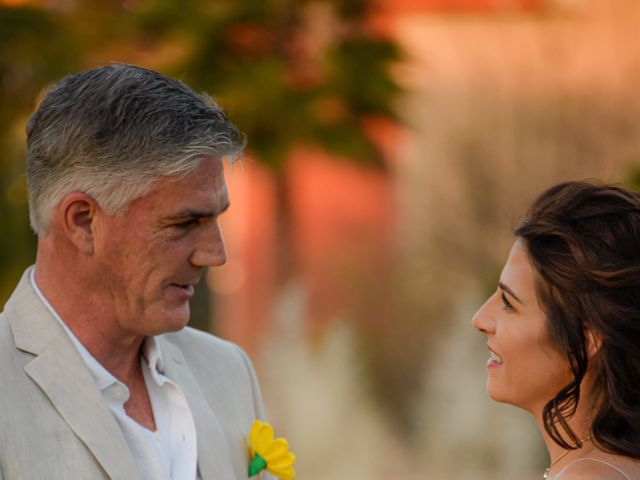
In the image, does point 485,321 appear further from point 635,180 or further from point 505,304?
point 635,180

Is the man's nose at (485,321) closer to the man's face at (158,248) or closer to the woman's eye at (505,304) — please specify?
the woman's eye at (505,304)

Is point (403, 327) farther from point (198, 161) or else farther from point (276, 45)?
point (198, 161)

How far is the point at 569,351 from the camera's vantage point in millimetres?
2916

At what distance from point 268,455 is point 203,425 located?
19 cm

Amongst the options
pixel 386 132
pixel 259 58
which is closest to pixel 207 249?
pixel 259 58

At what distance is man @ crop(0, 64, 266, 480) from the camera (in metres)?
2.85

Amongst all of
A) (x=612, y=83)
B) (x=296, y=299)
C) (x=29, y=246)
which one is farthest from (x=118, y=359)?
(x=612, y=83)

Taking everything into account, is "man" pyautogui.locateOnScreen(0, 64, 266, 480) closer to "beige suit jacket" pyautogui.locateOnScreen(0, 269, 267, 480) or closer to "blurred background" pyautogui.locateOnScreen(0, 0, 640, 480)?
"beige suit jacket" pyautogui.locateOnScreen(0, 269, 267, 480)

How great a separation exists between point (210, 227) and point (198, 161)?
0.17 m

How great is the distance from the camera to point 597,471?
9.17ft

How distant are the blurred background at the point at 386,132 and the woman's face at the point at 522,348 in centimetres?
841

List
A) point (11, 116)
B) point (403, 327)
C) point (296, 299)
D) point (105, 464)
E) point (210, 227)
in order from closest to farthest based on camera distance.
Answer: point (105, 464) < point (210, 227) < point (296, 299) < point (11, 116) < point (403, 327)

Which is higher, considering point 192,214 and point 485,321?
point 192,214

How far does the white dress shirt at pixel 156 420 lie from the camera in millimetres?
2941
